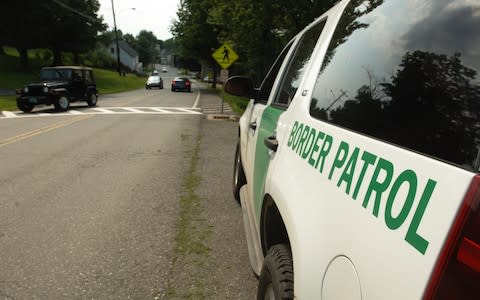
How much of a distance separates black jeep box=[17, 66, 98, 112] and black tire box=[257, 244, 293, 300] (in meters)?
17.0

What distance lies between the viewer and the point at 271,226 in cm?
246

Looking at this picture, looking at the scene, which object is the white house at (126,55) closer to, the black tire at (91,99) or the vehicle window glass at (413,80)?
the black tire at (91,99)

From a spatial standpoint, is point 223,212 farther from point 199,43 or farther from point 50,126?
point 199,43

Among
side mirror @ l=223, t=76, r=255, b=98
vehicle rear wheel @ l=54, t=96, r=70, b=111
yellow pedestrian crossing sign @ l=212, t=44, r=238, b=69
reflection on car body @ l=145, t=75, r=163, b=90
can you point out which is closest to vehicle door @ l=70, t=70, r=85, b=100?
vehicle rear wheel @ l=54, t=96, r=70, b=111

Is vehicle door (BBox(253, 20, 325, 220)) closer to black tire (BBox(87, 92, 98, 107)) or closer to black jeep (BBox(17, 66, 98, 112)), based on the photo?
black jeep (BBox(17, 66, 98, 112))

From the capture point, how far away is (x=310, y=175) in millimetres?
1809

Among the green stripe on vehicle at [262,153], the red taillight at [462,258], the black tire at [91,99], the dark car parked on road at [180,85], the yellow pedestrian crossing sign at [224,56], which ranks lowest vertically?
the dark car parked on road at [180,85]

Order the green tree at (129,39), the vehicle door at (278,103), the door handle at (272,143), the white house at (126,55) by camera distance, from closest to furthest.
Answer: the door handle at (272,143) < the vehicle door at (278,103) < the white house at (126,55) < the green tree at (129,39)

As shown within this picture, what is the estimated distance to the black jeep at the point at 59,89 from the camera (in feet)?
56.2

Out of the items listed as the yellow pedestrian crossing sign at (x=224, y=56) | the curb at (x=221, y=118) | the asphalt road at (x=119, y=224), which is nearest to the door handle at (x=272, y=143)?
the asphalt road at (x=119, y=224)

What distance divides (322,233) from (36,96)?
58.2 feet

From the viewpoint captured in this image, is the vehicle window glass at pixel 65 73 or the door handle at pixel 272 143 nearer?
the door handle at pixel 272 143

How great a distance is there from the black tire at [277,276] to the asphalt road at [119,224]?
1117 millimetres

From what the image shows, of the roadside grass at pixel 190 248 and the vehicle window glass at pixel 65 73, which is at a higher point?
the roadside grass at pixel 190 248
